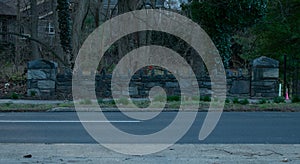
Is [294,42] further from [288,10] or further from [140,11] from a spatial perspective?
[140,11]

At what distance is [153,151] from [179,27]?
18.3m

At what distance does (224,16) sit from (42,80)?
23.5 feet

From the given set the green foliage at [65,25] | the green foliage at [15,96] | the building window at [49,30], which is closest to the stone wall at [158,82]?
the green foliage at [15,96]

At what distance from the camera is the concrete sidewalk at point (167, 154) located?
6.11 m

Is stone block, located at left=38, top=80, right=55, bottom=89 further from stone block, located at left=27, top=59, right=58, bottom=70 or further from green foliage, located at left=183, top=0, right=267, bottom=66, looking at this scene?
green foliage, located at left=183, top=0, right=267, bottom=66

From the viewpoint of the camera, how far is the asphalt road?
8.04m

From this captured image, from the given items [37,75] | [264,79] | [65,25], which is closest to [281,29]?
[264,79]

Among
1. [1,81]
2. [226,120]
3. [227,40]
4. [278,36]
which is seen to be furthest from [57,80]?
[278,36]

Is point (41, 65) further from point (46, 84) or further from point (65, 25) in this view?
point (65, 25)

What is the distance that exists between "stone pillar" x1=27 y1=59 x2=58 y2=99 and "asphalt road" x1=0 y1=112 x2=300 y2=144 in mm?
4742

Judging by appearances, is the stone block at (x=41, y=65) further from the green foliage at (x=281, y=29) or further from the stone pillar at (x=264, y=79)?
the green foliage at (x=281, y=29)

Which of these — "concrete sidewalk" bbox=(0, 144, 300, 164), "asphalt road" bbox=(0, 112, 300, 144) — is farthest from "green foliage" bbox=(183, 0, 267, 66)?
"concrete sidewalk" bbox=(0, 144, 300, 164)

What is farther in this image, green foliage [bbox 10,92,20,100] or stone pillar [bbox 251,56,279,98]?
stone pillar [bbox 251,56,279,98]

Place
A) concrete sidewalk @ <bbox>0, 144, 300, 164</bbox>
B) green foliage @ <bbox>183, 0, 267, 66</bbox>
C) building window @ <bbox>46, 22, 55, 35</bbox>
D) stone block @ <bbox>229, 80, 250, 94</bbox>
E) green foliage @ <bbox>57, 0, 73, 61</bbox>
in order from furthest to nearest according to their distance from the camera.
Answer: building window @ <bbox>46, 22, 55, 35</bbox>, green foliage @ <bbox>57, 0, 73, 61</bbox>, green foliage @ <bbox>183, 0, 267, 66</bbox>, stone block @ <bbox>229, 80, 250, 94</bbox>, concrete sidewalk @ <bbox>0, 144, 300, 164</bbox>
